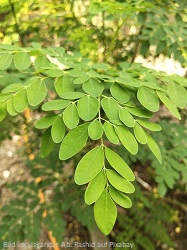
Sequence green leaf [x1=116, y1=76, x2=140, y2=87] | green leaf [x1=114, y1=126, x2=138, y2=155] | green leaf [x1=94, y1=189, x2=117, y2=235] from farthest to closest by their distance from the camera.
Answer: green leaf [x1=116, y1=76, x2=140, y2=87] → green leaf [x1=114, y1=126, x2=138, y2=155] → green leaf [x1=94, y1=189, x2=117, y2=235]

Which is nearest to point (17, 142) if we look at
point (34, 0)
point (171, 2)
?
point (34, 0)

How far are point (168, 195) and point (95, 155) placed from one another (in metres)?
1.82

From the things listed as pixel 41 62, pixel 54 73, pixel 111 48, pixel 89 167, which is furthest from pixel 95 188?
pixel 111 48

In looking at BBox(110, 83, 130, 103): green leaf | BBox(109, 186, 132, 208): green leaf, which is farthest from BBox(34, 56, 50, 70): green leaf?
BBox(109, 186, 132, 208): green leaf

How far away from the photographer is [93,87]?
0.83 metres

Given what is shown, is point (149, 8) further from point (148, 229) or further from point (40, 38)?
point (148, 229)

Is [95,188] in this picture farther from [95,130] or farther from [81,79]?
[81,79]

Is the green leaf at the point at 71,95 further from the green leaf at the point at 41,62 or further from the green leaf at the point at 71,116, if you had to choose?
the green leaf at the point at 41,62

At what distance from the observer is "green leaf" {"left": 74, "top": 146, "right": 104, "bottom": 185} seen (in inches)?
25.8

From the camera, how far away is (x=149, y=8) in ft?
3.74

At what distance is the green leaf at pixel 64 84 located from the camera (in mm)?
846

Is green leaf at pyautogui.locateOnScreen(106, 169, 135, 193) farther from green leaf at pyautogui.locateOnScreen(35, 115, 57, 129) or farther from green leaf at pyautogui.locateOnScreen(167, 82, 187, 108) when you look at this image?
green leaf at pyautogui.locateOnScreen(167, 82, 187, 108)

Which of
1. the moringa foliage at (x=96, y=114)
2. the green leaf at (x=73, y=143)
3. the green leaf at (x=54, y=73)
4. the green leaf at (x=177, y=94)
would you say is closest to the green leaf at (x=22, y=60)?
the moringa foliage at (x=96, y=114)

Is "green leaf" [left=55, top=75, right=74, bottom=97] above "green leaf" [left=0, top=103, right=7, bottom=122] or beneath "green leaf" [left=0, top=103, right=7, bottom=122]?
above
